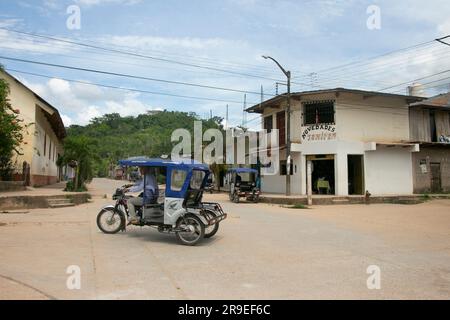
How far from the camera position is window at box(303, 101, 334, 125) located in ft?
81.4

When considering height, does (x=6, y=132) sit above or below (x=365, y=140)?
below

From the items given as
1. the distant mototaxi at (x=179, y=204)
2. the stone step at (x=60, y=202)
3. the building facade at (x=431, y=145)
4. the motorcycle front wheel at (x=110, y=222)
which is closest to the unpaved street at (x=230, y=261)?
the motorcycle front wheel at (x=110, y=222)

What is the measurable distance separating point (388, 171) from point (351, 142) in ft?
10.8

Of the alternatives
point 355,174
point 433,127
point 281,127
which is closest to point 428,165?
point 433,127

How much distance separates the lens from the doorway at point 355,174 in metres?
25.3

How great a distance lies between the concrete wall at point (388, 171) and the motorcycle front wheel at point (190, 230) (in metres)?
18.2

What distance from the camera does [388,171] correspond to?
83.4 feet

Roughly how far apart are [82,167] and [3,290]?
20282mm

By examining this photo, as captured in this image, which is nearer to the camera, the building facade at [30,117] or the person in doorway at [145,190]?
the person in doorway at [145,190]

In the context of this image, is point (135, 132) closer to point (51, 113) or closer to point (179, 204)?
point (51, 113)

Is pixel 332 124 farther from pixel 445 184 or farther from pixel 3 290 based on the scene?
pixel 3 290

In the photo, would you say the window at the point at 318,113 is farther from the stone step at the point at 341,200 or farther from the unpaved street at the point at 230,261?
the unpaved street at the point at 230,261

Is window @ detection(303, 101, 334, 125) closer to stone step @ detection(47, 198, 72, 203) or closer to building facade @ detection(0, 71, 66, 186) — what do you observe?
stone step @ detection(47, 198, 72, 203)
